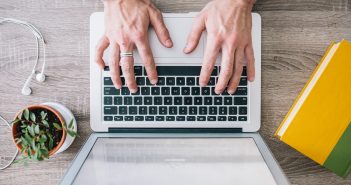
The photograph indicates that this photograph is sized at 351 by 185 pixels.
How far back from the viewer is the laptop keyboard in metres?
0.85

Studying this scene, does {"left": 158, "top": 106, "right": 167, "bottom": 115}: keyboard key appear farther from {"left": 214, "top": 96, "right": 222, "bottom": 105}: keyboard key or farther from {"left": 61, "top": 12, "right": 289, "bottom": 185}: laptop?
{"left": 214, "top": 96, "right": 222, "bottom": 105}: keyboard key

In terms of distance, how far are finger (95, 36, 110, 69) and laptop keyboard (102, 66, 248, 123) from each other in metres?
0.04

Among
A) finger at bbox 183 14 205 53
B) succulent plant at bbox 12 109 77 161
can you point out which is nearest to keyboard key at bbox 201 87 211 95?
finger at bbox 183 14 205 53

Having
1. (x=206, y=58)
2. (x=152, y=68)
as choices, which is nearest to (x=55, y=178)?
(x=152, y=68)

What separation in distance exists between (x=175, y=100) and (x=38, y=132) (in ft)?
1.10

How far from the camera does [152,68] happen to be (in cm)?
83

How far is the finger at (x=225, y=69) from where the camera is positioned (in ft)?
2.68

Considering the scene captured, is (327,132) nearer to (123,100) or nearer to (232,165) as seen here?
(232,165)

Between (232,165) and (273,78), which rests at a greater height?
(273,78)

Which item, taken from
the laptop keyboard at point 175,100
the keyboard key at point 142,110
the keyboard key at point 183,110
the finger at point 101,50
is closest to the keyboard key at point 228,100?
the laptop keyboard at point 175,100

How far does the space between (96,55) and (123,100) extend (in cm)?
13

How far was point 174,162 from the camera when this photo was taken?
2.55 feet

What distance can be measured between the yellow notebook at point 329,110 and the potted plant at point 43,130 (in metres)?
0.56

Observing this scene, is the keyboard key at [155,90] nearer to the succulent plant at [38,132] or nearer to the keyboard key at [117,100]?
the keyboard key at [117,100]
